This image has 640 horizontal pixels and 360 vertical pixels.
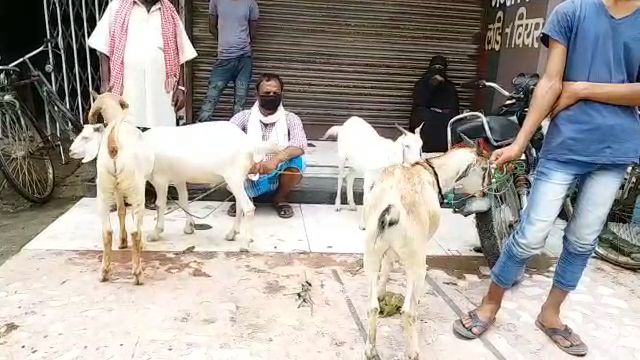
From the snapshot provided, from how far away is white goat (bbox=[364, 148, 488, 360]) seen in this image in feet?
8.45

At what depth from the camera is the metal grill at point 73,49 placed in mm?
6152

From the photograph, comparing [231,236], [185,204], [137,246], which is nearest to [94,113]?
[137,246]

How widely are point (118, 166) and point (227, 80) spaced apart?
Result: 10.5 feet

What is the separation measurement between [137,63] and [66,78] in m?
2.44

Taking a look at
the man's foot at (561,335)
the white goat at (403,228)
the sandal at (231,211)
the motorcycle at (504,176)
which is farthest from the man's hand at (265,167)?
the man's foot at (561,335)

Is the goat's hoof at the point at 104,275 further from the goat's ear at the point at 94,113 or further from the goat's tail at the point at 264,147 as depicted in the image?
the goat's tail at the point at 264,147

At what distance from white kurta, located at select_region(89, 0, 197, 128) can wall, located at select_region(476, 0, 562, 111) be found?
3.83m

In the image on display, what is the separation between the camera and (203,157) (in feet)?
12.9

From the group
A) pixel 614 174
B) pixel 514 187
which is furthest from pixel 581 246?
pixel 514 187

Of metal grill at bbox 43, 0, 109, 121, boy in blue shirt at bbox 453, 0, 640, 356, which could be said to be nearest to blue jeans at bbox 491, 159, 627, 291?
boy in blue shirt at bbox 453, 0, 640, 356

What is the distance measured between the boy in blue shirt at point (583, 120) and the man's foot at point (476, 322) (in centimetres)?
32

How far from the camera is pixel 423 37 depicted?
732 centimetres

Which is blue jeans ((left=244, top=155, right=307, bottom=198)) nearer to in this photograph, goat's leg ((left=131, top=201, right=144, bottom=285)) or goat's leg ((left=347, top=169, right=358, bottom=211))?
goat's leg ((left=347, top=169, right=358, bottom=211))

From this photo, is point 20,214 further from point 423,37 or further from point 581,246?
point 423,37
